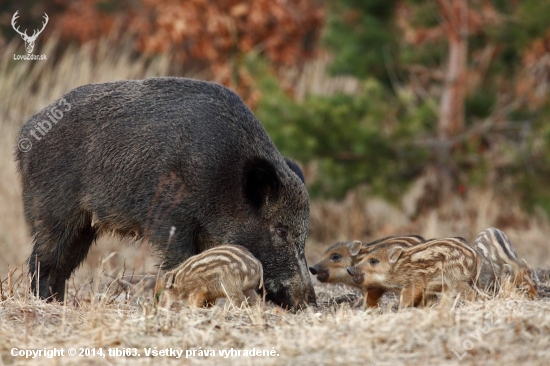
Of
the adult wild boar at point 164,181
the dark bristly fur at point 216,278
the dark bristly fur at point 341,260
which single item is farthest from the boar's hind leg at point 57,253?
the dark bristly fur at point 341,260

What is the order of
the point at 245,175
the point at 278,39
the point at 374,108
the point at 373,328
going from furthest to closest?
the point at 278,39 → the point at 374,108 → the point at 245,175 → the point at 373,328

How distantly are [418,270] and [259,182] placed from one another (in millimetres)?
1336

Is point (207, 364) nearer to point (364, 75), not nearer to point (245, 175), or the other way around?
point (245, 175)

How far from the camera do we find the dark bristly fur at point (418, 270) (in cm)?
546

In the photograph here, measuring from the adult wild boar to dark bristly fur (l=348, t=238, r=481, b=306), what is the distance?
0.47 metres

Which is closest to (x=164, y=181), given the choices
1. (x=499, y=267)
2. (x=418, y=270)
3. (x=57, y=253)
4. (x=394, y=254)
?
(x=57, y=253)

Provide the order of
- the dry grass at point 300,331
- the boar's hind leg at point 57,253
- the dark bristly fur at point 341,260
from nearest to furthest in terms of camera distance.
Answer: the dry grass at point 300,331 < the dark bristly fur at point 341,260 < the boar's hind leg at point 57,253

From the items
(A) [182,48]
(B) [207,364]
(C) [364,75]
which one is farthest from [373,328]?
(A) [182,48]

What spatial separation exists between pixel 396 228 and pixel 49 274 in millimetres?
6632

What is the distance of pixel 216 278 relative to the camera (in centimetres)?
542

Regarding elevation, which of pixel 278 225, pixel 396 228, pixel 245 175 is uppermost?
pixel 245 175

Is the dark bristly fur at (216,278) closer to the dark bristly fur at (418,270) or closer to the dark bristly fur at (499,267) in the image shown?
the dark bristly fur at (418,270)

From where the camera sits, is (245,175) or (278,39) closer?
(245,175)

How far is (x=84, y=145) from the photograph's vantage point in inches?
253
